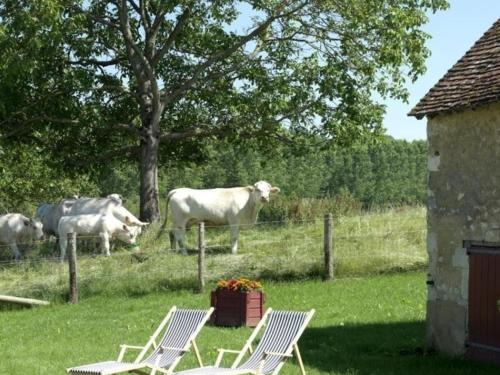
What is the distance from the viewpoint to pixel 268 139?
90.4 ft

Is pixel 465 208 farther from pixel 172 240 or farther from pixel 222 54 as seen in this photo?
pixel 222 54

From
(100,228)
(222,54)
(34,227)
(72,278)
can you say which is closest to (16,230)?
(34,227)

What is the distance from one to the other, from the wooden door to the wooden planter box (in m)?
4.21

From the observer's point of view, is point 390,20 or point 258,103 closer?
point 390,20

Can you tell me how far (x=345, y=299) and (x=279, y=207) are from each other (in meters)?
13.1

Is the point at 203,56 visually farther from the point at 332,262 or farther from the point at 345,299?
the point at 345,299

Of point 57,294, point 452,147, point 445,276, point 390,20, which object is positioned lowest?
point 57,294

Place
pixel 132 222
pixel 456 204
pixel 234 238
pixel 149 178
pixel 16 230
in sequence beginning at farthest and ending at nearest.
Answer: pixel 149 178
pixel 16 230
pixel 132 222
pixel 234 238
pixel 456 204

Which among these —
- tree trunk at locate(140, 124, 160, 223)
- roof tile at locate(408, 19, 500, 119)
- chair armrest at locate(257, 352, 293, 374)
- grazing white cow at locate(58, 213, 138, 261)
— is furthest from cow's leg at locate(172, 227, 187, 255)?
chair armrest at locate(257, 352, 293, 374)

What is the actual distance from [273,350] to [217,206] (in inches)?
544

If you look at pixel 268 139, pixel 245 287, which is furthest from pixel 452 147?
pixel 268 139

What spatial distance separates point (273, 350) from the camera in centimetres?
971

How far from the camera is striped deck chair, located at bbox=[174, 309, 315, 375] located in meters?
9.27

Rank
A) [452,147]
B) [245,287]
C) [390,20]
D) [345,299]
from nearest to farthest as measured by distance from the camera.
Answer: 1. [452,147]
2. [245,287]
3. [345,299]
4. [390,20]
